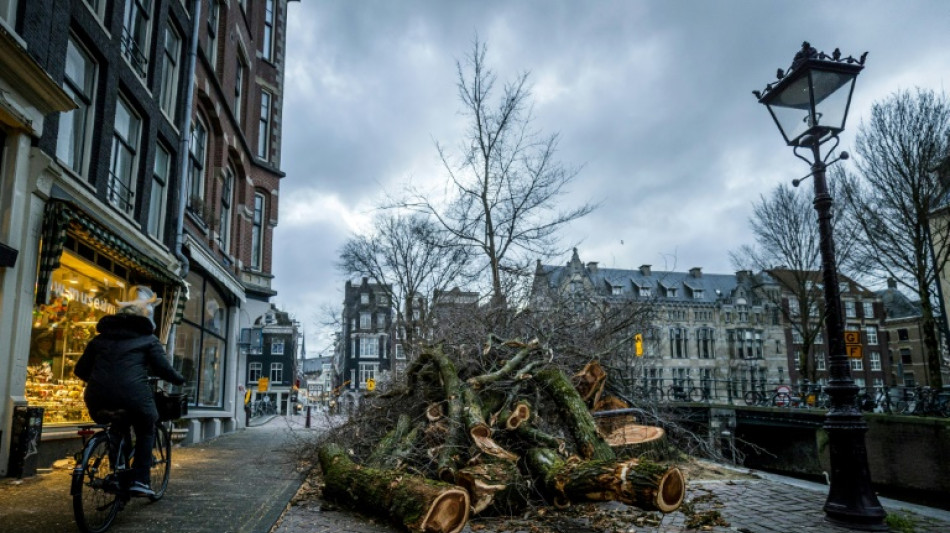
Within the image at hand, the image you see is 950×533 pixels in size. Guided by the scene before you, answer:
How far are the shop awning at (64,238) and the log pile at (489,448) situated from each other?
4075mm

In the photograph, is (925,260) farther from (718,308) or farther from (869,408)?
(718,308)

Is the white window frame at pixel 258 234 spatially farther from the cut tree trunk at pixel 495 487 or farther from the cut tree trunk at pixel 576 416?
the cut tree trunk at pixel 495 487

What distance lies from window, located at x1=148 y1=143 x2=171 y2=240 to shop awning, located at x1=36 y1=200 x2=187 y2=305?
2.48 meters

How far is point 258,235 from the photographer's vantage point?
67.7ft

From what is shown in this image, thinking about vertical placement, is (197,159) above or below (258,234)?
above

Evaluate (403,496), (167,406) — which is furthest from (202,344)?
(403,496)

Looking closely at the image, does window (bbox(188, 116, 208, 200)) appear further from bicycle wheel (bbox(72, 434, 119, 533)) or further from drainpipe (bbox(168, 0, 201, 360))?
bicycle wheel (bbox(72, 434, 119, 533))

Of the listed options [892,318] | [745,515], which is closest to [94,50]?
[745,515]

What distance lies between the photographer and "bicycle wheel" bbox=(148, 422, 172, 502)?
5.42 metres

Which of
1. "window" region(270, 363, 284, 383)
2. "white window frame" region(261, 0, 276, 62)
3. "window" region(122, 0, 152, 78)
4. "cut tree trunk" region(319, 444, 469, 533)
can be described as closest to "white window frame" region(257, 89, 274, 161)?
"white window frame" region(261, 0, 276, 62)

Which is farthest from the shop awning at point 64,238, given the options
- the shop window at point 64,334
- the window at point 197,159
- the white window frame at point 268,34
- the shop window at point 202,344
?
the white window frame at point 268,34

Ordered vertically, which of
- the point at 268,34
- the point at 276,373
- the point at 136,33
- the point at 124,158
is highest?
the point at 268,34

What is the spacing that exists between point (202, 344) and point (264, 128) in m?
9.38

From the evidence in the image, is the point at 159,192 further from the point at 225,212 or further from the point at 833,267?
the point at 833,267
